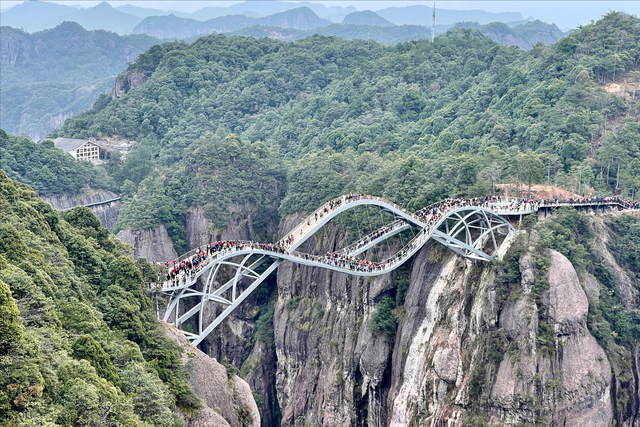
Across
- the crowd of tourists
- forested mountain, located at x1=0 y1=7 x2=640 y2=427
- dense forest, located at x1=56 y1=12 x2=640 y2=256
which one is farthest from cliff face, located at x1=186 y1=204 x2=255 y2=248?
the crowd of tourists

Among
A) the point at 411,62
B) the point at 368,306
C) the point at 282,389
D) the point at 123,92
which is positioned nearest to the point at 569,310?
the point at 368,306

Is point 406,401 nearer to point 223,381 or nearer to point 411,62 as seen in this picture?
point 223,381

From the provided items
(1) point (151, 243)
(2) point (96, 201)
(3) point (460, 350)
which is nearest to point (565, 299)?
(3) point (460, 350)

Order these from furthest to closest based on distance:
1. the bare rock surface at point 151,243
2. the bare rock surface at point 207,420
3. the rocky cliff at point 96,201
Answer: the rocky cliff at point 96,201 < the bare rock surface at point 151,243 < the bare rock surface at point 207,420

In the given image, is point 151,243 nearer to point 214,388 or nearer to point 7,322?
point 214,388

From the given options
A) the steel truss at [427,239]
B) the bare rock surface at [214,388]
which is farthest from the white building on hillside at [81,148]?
the bare rock surface at [214,388]

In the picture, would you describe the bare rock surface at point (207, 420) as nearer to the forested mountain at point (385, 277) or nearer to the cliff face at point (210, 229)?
the forested mountain at point (385, 277)
